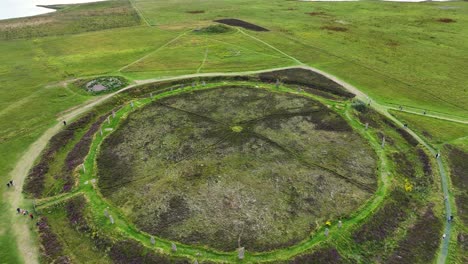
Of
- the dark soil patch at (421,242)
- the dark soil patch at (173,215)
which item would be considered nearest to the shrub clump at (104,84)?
the dark soil patch at (173,215)

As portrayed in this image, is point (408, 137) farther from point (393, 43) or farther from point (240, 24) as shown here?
point (240, 24)

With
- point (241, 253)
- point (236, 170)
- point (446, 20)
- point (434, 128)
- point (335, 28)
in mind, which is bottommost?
point (241, 253)

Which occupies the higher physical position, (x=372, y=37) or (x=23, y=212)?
(x=372, y=37)

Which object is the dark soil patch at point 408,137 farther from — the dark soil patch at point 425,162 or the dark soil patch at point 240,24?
the dark soil patch at point 240,24

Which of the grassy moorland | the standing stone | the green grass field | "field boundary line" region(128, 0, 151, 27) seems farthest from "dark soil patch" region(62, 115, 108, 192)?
"field boundary line" region(128, 0, 151, 27)

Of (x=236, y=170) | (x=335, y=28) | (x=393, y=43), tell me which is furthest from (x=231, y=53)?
(x=236, y=170)

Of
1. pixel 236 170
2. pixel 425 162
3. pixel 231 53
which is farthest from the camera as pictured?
pixel 231 53

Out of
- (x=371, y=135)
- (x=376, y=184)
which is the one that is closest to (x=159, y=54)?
(x=371, y=135)
